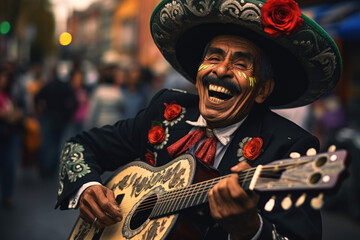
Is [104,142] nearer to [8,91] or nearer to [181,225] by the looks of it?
[181,225]

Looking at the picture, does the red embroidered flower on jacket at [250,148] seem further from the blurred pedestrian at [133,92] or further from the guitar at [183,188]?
the blurred pedestrian at [133,92]

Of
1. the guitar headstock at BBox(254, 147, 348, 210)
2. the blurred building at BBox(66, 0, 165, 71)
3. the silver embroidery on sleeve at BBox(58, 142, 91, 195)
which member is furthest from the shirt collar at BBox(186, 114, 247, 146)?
the blurred building at BBox(66, 0, 165, 71)

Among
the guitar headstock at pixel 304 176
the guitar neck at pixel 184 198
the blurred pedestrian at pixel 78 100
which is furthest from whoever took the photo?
the blurred pedestrian at pixel 78 100

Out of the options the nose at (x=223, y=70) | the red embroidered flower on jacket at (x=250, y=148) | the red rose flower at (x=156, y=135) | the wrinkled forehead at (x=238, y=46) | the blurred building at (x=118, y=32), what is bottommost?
the blurred building at (x=118, y=32)

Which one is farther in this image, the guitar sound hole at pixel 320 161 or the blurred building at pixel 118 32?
the blurred building at pixel 118 32

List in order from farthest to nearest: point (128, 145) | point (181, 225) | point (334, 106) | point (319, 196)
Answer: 1. point (334, 106)
2. point (128, 145)
3. point (181, 225)
4. point (319, 196)

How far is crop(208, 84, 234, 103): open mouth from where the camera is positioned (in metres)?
2.58

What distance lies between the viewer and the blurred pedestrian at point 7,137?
725cm

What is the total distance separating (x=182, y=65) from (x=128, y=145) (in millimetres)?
522

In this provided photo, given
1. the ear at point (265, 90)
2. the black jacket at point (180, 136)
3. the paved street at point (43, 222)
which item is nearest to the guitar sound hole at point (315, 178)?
the black jacket at point (180, 136)

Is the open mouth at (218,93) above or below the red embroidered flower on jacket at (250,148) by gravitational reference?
above

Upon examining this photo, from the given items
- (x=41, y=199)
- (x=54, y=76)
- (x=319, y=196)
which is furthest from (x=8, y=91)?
(x=319, y=196)

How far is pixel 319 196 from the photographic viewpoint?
178 cm

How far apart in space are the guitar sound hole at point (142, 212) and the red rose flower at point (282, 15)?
0.91 metres
